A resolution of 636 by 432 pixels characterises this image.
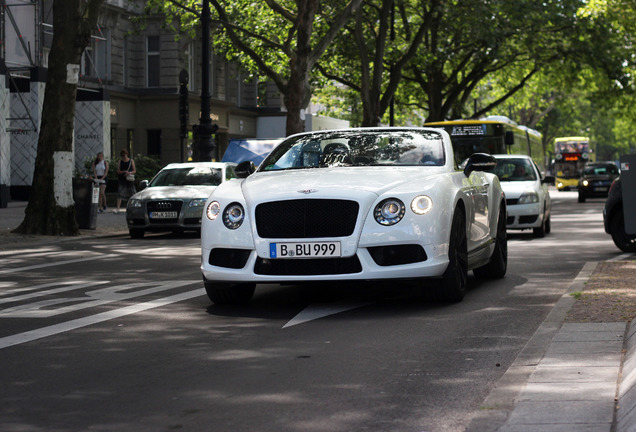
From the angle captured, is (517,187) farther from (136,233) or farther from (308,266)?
(308,266)

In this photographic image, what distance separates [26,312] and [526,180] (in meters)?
14.2

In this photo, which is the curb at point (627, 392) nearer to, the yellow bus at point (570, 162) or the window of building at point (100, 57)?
the window of building at point (100, 57)

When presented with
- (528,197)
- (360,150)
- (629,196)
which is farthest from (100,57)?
(629,196)

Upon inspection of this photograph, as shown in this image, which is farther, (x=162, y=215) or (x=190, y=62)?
(x=190, y=62)

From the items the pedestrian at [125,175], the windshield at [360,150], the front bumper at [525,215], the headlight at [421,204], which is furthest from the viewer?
the pedestrian at [125,175]

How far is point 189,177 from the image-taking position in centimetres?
2306

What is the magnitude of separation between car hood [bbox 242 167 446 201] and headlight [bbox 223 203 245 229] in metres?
0.12

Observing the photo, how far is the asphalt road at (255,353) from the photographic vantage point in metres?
5.58

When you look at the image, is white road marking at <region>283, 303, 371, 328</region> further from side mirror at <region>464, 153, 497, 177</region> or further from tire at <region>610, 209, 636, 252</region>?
tire at <region>610, 209, 636, 252</region>

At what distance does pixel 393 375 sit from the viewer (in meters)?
6.56

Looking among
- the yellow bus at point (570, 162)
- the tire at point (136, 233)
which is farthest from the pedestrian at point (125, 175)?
the yellow bus at point (570, 162)

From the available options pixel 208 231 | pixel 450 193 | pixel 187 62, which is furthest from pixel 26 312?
pixel 187 62

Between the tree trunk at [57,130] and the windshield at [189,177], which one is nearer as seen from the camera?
the tree trunk at [57,130]

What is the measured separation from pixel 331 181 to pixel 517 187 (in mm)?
12460
